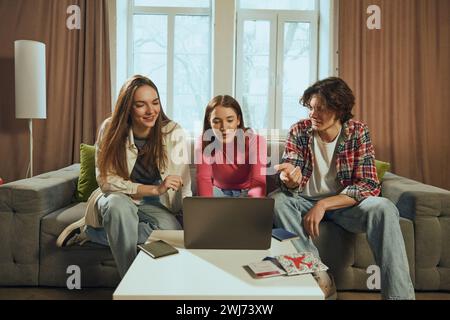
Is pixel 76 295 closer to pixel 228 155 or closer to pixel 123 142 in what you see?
pixel 123 142

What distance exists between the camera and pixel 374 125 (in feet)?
9.95

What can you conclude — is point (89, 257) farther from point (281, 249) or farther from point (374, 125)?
point (374, 125)

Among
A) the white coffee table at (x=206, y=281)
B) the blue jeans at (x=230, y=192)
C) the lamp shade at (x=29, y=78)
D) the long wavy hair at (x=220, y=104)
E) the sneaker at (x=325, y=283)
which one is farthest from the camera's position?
the lamp shade at (x=29, y=78)

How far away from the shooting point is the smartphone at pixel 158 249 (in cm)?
122

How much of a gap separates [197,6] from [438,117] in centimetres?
198

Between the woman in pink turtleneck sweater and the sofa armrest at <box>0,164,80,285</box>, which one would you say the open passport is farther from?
the sofa armrest at <box>0,164,80,285</box>

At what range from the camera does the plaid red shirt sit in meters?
1.84

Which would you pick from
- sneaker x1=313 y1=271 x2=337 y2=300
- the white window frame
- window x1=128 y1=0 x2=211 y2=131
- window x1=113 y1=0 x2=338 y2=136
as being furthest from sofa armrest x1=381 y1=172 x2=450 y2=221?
the white window frame

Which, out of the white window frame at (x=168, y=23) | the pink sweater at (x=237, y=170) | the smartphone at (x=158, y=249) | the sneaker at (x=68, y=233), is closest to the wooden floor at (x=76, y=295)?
the sneaker at (x=68, y=233)

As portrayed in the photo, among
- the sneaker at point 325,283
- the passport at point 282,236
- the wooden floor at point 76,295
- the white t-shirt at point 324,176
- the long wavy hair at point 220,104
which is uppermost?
the long wavy hair at point 220,104

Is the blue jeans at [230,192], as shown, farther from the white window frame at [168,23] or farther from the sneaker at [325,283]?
the white window frame at [168,23]

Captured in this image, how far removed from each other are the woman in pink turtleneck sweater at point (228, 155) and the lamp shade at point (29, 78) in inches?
52.5

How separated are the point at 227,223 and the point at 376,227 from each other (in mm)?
721

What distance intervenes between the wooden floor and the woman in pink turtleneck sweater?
2.03 ft
